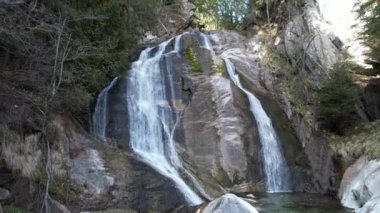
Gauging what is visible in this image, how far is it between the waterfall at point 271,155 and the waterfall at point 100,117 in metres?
5.15

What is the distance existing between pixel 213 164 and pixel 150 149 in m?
2.03

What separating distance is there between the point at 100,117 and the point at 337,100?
25.8ft

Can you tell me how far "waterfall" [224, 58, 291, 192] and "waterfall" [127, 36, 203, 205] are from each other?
9.63 feet

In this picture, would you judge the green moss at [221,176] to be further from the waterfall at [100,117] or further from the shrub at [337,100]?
the shrub at [337,100]

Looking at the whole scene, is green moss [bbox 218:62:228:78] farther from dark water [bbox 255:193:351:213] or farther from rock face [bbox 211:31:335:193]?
dark water [bbox 255:193:351:213]

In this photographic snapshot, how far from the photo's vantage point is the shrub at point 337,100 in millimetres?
14086

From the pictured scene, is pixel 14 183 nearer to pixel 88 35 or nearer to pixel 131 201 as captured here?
pixel 131 201

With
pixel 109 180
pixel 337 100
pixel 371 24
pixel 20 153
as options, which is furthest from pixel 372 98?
pixel 20 153

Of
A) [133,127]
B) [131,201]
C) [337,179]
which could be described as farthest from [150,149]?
[337,179]

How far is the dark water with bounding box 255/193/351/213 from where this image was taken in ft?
34.5

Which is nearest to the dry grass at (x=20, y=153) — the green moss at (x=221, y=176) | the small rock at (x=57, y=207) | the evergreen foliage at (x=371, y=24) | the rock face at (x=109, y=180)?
the small rock at (x=57, y=207)

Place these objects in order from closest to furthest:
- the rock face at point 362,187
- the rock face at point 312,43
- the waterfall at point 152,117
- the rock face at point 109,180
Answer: the rock face at point 362,187 < the rock face at point 109,180 < the waterfall at point 152,117 < the rock face at point 312,43

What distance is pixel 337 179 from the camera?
13203 millimetres

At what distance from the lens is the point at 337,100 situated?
46.7 feet
